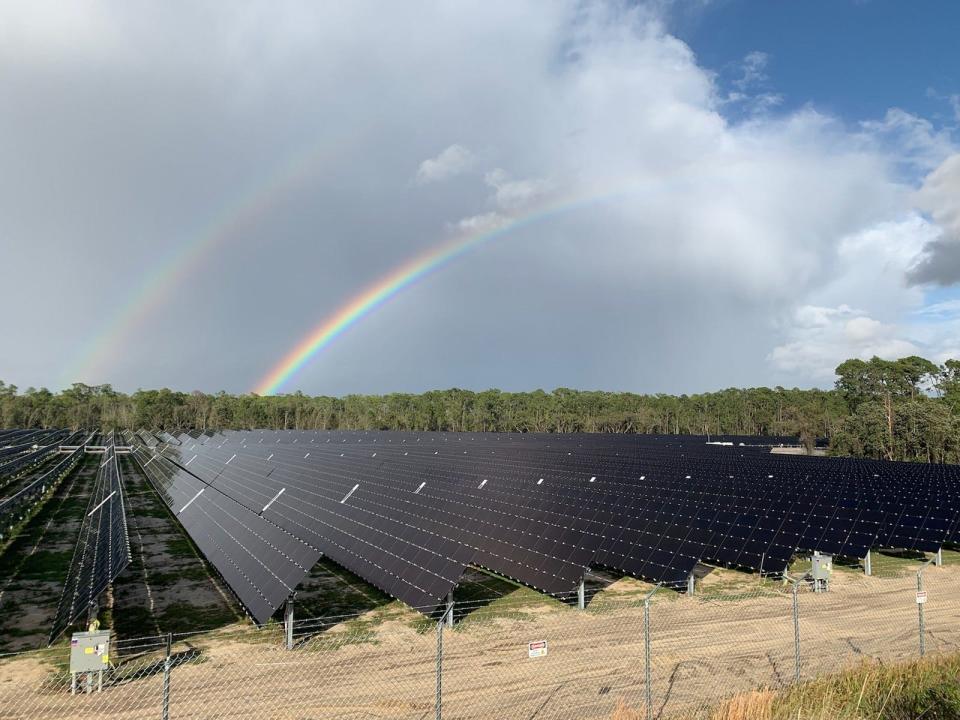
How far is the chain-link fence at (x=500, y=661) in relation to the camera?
9.21 metres

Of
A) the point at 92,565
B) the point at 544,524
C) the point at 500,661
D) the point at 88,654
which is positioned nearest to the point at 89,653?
the point at 88,654

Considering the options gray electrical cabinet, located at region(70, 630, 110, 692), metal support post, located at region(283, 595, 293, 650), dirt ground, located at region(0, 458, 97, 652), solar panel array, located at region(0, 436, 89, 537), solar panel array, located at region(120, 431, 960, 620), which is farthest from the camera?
solar panel array, located at region(0, 436, 89, 537)

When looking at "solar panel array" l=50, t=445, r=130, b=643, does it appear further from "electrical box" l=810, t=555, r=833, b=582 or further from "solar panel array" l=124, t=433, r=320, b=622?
"electrical box" l=810, t=555, r=833, b=582

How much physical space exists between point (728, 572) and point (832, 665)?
846 centimetres

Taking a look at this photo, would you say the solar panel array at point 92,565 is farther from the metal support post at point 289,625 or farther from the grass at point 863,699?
the grass at point 863,699

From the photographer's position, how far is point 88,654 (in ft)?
30.7

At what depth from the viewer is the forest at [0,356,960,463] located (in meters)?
112

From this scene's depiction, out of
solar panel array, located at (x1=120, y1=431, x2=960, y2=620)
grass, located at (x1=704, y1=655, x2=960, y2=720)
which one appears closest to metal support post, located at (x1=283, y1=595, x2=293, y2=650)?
solar panel array, located at (x1=120, y1=431, x2=960, y2=620)

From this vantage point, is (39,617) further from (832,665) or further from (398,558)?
(832,665)

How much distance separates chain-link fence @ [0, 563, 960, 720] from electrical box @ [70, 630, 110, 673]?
1.99 feet

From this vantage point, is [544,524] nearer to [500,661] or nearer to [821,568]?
[500,661]

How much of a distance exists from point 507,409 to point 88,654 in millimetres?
141905

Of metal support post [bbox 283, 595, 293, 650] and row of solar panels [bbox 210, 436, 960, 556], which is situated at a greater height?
row of solar panels [bbox 210, 436, 960, 556]

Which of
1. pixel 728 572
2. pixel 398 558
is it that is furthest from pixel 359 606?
pixel 728 572
